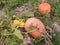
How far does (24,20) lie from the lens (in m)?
3.07

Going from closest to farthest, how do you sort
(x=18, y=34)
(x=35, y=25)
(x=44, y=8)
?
(x=18, y=34) → (x=35, y=25) → (x=44, y=8)

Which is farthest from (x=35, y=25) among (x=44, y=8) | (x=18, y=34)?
(x=44, y=8)

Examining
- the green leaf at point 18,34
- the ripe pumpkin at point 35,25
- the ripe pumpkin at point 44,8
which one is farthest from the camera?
the ripe pumpkin at point 44,8

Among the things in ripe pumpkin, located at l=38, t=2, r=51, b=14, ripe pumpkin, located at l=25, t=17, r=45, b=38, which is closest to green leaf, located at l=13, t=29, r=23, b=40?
ripe pumpkin, located at l=25, t=17, r=45, b=38

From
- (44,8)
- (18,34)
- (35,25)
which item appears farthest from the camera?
(44,8)

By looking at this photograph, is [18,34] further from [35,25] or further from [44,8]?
[44,8]

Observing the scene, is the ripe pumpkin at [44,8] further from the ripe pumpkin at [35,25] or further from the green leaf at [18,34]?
the green leaf at [18,34]

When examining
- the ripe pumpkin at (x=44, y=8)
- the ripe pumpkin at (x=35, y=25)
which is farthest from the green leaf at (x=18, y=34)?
the ripe pumpkin at (x=44, y=8)

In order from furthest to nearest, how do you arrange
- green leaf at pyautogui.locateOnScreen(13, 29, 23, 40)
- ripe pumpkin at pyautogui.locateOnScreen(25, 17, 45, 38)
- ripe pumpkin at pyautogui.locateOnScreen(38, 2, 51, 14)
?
1. ripe pumpkin at pyautogui.locateOnScreen(38, 2, 51, 14)
2. ripe pumpkin at pyautogui.locateOnScreen(25, 17, 45, 38)
3. green leaf at pyautogui.locateOnScreen(13, 29, 23, 40)

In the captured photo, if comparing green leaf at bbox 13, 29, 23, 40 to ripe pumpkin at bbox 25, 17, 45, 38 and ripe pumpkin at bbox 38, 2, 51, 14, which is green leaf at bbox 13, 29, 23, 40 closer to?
ripe pumpkin at bbox 25, 17, 45, 38

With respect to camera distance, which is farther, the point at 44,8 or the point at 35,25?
the point at 44,8

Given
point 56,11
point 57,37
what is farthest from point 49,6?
point 57,37

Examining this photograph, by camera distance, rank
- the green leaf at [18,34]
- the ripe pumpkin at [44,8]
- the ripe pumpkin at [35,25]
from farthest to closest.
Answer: the ripe pumpkin at [44,8] < the ripe pumpkin at [35,25] < the green leaf at [18,34]

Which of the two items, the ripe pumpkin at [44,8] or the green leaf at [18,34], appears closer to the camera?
the green leaf at [18,34]
